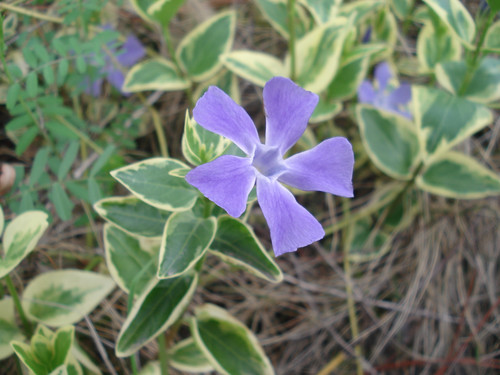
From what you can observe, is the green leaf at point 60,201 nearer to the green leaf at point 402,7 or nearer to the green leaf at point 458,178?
the green leaf at point 458,178

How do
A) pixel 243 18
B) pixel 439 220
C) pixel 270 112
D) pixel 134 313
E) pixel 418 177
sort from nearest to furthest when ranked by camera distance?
1. pixel 270 112
2. pixel 134 313
3. pixel 418 177
4. pixel 439 220
5. pixel 243 18

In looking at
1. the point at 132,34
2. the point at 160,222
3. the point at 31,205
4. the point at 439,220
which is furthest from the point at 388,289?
the point at 132,34

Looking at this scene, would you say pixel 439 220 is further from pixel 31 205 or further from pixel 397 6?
pixel 31 205

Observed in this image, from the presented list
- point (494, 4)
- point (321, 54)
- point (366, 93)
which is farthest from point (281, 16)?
point (494, 4)

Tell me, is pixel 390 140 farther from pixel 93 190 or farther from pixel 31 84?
pixel 31 84

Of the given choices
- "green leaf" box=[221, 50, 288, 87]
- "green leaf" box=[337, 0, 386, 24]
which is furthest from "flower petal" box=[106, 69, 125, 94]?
"green leaf" box=[337, 0, 386, 24]

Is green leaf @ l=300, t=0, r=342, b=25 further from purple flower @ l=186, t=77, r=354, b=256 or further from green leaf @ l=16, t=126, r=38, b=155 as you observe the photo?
green leaf @ l=16, t=126, r=38, b=155
